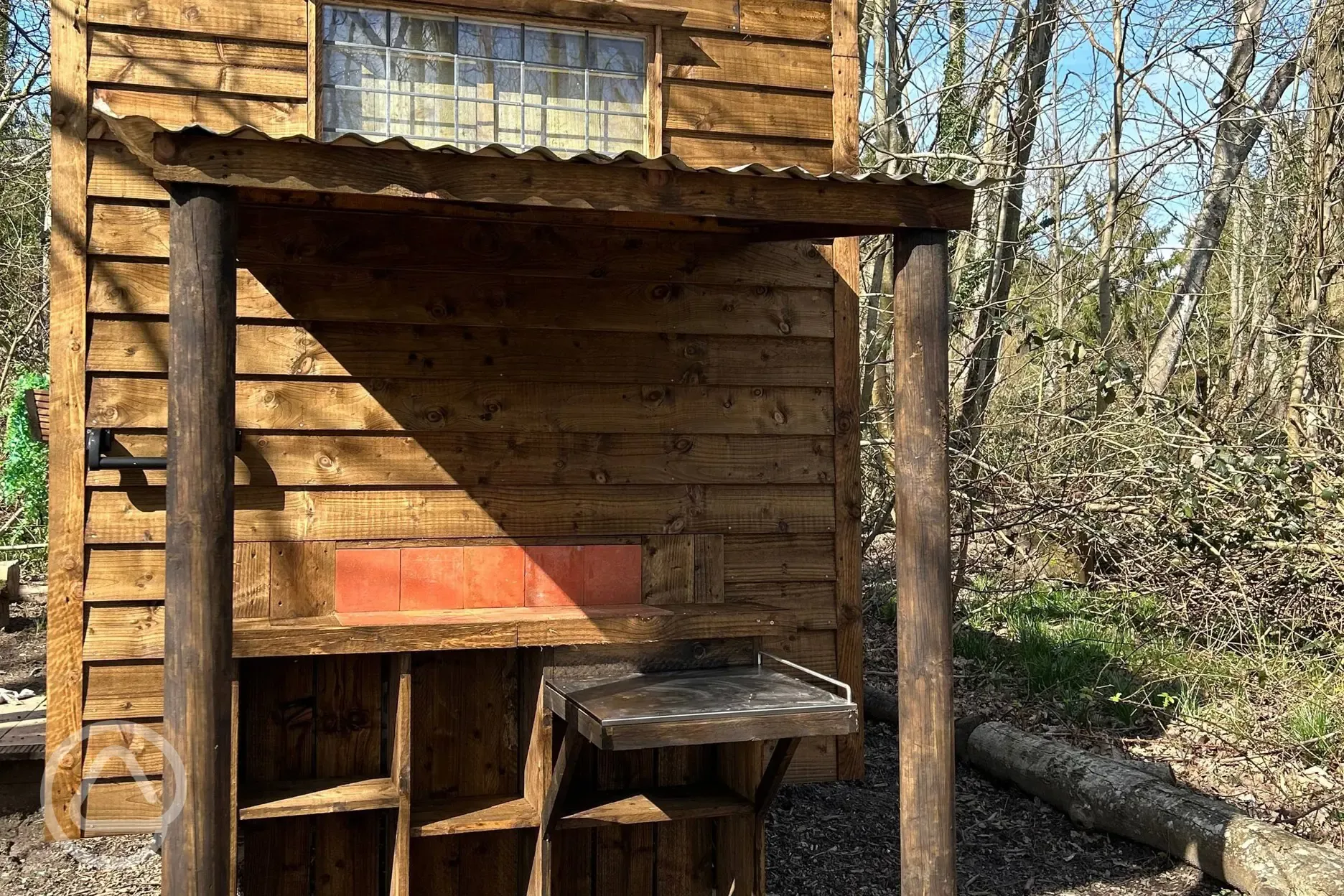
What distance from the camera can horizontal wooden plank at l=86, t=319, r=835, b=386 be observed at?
4660 millimetres

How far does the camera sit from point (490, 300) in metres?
4.91

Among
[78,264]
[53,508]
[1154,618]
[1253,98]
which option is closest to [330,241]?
[78,264]

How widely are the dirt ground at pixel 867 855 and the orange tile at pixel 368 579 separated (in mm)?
1563

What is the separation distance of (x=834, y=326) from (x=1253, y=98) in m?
7.19

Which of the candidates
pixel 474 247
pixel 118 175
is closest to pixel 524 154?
pixel 474 247

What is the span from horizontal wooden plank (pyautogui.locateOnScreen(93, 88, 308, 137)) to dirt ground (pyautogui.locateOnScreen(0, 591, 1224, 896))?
312 centimetres

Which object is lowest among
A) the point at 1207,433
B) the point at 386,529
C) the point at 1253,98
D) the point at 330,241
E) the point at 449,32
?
the point at 386,529

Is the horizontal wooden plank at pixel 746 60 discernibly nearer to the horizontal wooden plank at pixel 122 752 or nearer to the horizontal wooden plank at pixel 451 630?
the horizontal wooden plank at pixel 451 630

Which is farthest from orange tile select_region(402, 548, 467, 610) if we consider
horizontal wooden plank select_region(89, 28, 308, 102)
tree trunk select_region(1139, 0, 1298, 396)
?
tree trunk select_region(1139, 0, 1298, 396)

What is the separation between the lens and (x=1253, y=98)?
34.6 ft

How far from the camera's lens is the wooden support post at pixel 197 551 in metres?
3.35

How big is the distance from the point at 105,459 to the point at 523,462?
5.15 feet

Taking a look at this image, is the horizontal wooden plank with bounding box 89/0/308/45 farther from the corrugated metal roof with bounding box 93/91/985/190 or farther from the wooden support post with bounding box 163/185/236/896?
the wooden support post with bounding box 163/185/236/896

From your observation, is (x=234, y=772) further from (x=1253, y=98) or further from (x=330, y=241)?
(x=1253, y=98)
